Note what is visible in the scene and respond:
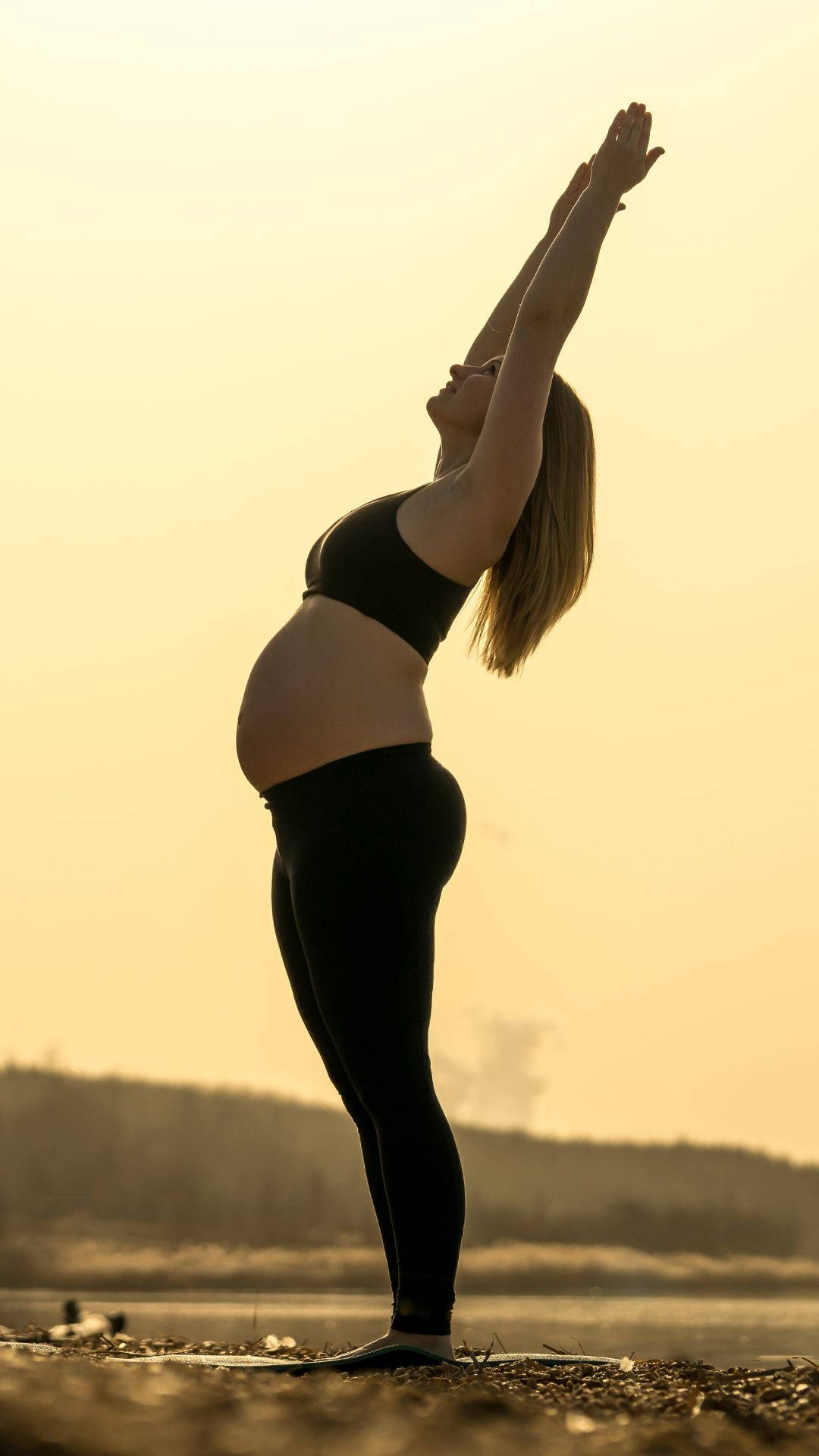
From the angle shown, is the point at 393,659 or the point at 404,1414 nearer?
the point at 404,1414

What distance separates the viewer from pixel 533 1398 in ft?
10.1

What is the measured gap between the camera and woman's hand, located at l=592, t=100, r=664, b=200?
456 centimetres

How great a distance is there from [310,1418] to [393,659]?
2574mm

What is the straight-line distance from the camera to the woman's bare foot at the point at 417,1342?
3.92 metres

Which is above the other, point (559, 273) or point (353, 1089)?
point (559, 273)

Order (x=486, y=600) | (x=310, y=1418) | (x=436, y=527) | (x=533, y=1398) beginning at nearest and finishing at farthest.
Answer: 1. (x=310, y=1418)
2. (x=533, y=1398)
3. (x=436, y=527)
4. (x=486, y=600)

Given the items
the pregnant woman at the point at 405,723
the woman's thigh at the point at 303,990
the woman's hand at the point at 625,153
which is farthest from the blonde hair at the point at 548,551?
the woman's thigh at the point at 303,990

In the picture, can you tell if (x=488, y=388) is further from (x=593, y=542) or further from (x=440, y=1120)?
(x=440, y=1120)

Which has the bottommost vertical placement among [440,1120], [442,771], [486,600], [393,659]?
[440,1120]

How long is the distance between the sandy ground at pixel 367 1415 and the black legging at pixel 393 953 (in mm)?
493

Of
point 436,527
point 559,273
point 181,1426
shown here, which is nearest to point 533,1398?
point 181,1426

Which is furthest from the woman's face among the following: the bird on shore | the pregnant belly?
the bird on shore

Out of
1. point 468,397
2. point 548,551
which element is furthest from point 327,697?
point 468,397

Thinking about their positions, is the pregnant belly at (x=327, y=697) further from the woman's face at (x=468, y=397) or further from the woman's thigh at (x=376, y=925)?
the woman's face at (x=468, y=397)
